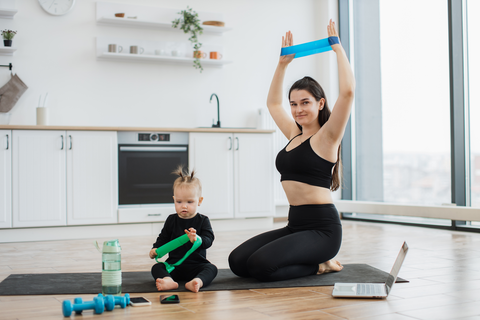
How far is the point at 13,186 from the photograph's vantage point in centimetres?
364

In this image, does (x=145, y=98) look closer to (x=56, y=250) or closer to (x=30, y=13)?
(x=30, y=13)

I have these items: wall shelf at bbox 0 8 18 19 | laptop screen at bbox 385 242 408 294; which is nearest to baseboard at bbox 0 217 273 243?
wall shelf at bbox 0 8 18 19

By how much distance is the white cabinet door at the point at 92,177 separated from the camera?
12.4 ft

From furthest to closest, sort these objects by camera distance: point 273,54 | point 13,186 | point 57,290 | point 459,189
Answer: point 273,54 < point 459,189 < point 13,186 < point 57,290

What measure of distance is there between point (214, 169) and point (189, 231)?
219 centimetres

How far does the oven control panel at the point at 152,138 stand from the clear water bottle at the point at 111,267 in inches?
90.7

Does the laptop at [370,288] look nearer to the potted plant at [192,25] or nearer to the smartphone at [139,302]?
the smartphone at [139,302]

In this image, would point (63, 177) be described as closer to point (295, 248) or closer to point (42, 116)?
point (42, 116)

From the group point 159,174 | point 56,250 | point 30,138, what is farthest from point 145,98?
point 56,250

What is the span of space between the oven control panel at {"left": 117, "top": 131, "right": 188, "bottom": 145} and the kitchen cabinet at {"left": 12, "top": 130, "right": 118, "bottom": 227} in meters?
0.11

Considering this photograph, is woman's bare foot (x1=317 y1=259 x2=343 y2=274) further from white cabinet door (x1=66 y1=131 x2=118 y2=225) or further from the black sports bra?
white cabinet door (x1=66 y1=131 x2=118 y2=225)

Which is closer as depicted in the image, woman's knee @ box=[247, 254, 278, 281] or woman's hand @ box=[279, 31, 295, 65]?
woman's knee @ box=[247, 254, 278, 281]

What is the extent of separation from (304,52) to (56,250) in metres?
2.13

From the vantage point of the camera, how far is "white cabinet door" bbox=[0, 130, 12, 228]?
3.60 metres
